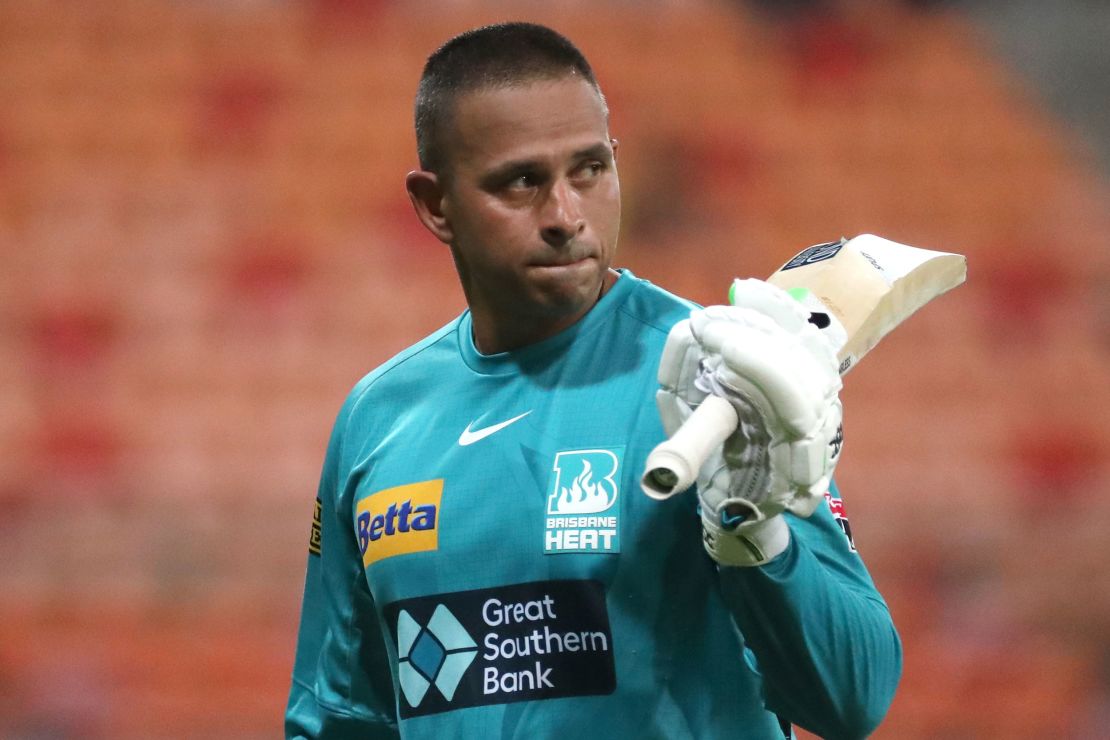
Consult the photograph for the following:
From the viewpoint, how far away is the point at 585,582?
4.91 ft

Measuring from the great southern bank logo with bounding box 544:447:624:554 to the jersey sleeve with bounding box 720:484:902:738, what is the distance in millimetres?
152

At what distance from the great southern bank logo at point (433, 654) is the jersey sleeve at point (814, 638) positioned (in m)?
0.31

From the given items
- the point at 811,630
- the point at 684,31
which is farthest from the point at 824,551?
the point at 684,31

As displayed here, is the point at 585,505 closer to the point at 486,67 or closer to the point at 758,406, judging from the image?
the point at 758,406

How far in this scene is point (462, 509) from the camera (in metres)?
1.61

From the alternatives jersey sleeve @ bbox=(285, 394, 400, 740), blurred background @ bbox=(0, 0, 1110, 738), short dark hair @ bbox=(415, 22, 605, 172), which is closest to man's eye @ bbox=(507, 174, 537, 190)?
short dark hair @ bbox=(415, 22, 605, 172)

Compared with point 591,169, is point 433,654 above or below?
below

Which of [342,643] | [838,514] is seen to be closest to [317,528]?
[342,643]

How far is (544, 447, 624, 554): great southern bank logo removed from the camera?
4.91 feet

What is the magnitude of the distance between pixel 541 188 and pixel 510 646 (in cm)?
47

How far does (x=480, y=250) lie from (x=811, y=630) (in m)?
0.56

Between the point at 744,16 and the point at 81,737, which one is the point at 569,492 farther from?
the point at 744,16

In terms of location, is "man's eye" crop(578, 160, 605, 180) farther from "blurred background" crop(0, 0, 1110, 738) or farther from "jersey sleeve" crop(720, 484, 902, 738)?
"blurred background" crop(0, 0, 1110, 738)

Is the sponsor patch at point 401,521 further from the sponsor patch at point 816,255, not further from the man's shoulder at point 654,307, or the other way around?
the sponsor patch at point 816,255
